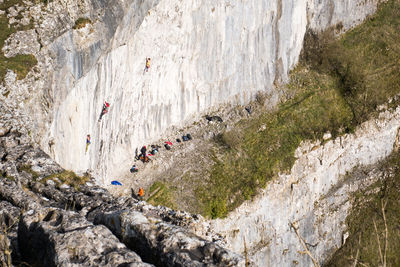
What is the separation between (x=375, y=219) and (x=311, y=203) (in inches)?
179

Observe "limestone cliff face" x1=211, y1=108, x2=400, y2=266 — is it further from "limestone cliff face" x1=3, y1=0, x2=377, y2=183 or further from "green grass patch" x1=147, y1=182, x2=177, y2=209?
"limestone cliff face" x1=3, y1=0, x2=377, y2=183

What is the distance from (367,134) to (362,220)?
19.0 ft

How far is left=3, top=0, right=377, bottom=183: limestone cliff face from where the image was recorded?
60.3 ft

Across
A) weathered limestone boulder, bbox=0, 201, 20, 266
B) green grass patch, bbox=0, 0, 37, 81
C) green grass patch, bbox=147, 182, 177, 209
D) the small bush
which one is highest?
green grass patch, bbox=0, 0, 37, 81

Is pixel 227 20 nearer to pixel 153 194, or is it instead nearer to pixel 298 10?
pixel 298 10

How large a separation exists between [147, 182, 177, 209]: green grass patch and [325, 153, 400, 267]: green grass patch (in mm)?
12701

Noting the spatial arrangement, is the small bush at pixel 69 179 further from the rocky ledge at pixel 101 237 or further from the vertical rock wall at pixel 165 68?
the vertical rock wall at pixel 165 68

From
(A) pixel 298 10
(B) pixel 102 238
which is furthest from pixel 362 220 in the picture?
(B) pixel 102 238

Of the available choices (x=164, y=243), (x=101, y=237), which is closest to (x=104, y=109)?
(x=101, y=237)

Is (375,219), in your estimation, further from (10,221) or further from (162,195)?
(10,221)

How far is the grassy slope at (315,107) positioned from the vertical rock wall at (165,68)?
1.74 metres

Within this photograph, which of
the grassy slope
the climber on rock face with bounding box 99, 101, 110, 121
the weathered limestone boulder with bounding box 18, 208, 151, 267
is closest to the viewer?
the weathered limestone boulder with bounding box 18, 208, 151, 267

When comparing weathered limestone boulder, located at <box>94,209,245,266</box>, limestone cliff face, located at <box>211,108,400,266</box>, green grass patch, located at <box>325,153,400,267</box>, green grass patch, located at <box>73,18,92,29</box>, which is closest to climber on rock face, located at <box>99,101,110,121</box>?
green grass patch, located at <box>73,18,92,29</box>

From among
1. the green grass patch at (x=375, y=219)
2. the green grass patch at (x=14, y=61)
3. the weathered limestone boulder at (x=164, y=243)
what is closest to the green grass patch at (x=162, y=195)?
the green grass patch at (x=14, y=61)
